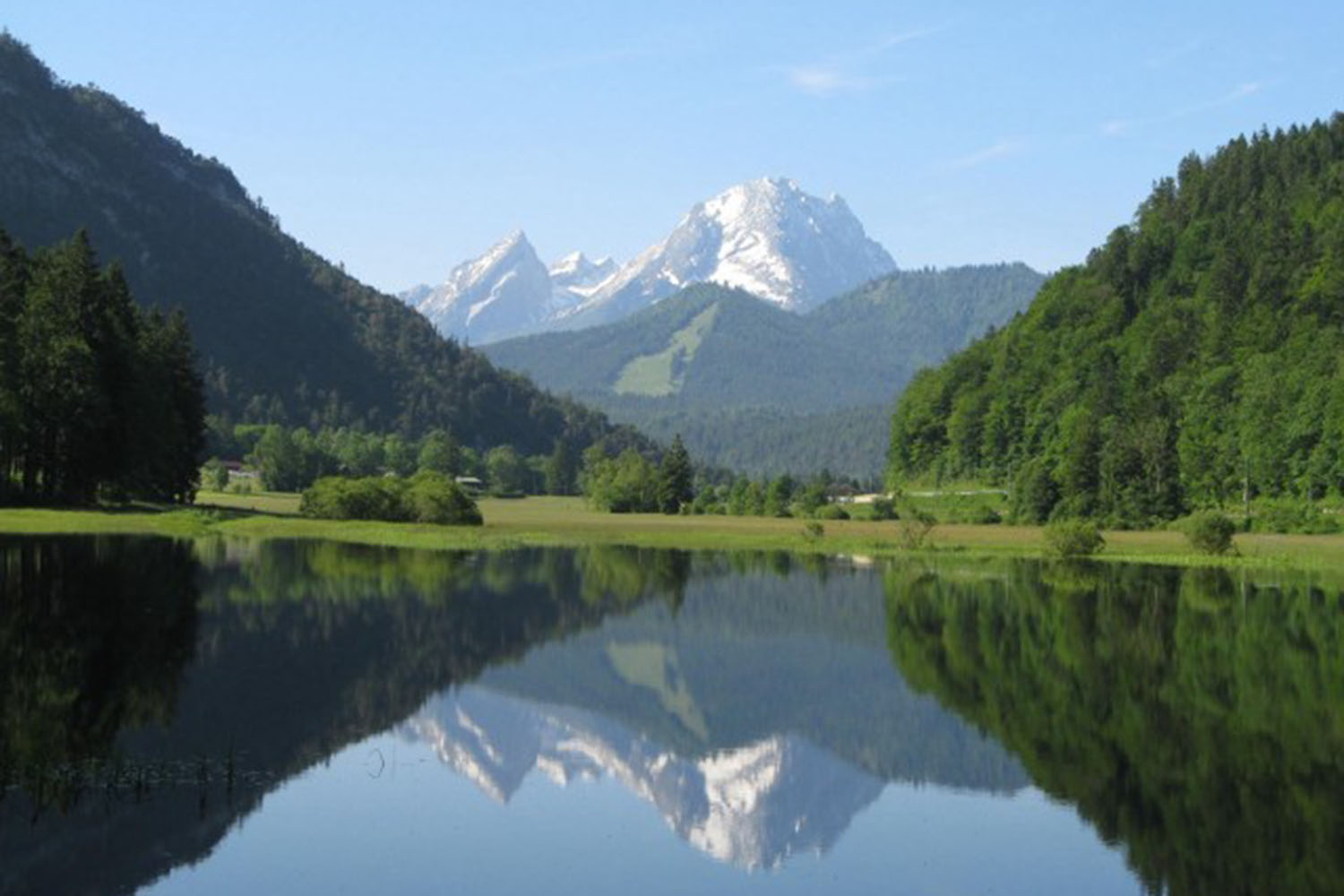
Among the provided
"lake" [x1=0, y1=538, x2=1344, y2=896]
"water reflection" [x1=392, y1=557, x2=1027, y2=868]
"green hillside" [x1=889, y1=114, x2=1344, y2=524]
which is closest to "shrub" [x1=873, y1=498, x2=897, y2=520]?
"green hillside" [x1=889, y1=114, x2=1344, y2=524]

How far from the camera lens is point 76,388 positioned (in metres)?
101

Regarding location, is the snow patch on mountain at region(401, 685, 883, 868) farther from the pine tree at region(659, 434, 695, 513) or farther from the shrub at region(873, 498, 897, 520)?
the pine tree at region(659, 434, 695, 513)

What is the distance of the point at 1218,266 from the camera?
637ft

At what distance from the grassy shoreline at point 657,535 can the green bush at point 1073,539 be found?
1415 millimetres

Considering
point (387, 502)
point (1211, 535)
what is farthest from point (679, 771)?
point (387, 502)

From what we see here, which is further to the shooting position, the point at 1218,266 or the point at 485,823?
the point at 1218,266

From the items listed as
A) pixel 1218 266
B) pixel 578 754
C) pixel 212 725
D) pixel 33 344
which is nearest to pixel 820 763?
pixel 578 754

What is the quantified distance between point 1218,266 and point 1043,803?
174779 millimetres

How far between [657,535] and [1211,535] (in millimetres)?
47692

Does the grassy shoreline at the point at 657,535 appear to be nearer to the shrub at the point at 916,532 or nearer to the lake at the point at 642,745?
the shrub at the point at 916,532

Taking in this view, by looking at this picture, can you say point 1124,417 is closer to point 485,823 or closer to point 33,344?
point 33,344

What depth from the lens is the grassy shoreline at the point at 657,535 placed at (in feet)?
340

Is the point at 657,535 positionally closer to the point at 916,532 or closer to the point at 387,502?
the point at 387,502

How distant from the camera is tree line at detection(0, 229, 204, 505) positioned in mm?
101188
